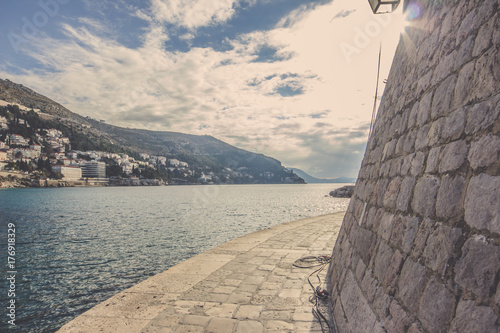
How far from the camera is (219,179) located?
572ft

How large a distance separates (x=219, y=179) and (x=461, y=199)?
174 meters

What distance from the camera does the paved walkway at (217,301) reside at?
4.20 metres

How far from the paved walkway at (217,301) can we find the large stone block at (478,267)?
114 inches

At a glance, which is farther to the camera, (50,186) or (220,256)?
(50,186)

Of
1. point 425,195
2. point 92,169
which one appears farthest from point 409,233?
point 92,169

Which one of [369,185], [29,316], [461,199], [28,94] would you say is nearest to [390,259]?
[461,199]

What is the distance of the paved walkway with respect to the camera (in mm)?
4199

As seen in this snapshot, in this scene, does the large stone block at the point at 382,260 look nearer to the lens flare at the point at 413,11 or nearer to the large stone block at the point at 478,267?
the large stone block at the point at 478,267

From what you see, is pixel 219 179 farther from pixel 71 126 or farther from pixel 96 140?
pixel 71 126

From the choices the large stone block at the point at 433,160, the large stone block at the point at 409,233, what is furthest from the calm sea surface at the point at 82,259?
the large stone block at the point at 433,160

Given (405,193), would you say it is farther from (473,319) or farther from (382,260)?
(473,319)

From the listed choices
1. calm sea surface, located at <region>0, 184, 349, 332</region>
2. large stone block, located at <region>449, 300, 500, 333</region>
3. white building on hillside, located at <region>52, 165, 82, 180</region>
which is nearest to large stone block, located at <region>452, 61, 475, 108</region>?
large stone block, located at <region>449, 300, 500, 333</region>

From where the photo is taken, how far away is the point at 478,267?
4.83 feet

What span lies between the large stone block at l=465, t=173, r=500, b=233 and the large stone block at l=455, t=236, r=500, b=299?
9 cm
